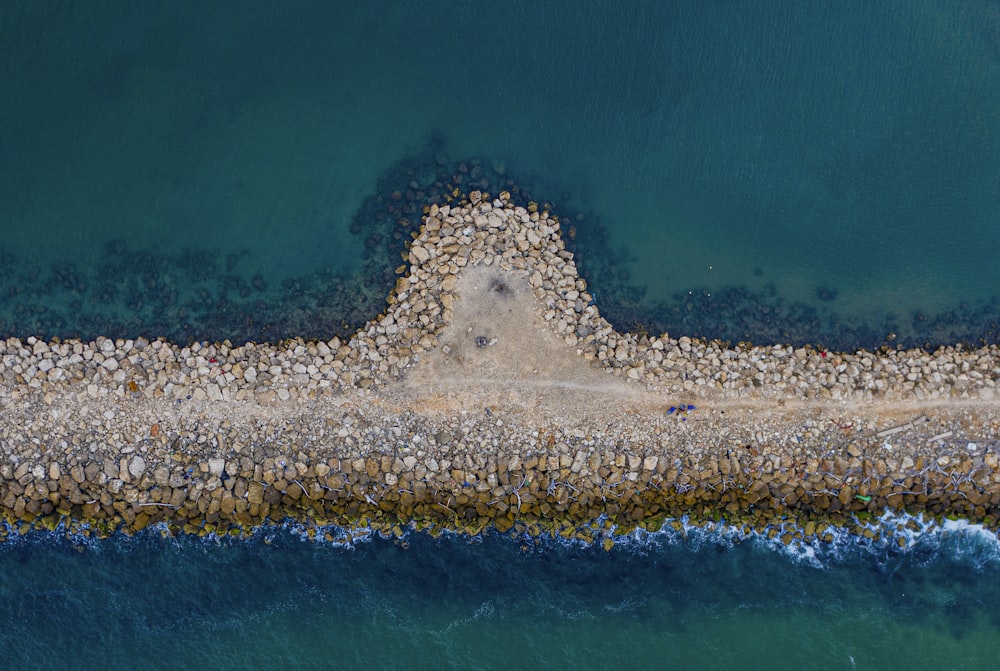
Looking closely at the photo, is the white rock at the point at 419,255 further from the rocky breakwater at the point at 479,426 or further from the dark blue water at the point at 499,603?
the dark blue water at the point at 499,603

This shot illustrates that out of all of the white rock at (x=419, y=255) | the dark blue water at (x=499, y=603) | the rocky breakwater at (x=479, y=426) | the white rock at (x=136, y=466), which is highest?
the white rock at (x=419, y=255)

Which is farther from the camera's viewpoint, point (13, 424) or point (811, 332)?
point (811, 332)

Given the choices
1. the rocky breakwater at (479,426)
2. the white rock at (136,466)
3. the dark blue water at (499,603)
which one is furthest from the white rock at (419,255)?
the white rock at (136,466)

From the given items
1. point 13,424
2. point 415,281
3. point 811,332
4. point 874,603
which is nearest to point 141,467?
point 13,424

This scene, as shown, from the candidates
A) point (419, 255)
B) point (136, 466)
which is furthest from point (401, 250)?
point (136, 466)

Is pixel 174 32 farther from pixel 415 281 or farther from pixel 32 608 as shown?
pixel 32 608

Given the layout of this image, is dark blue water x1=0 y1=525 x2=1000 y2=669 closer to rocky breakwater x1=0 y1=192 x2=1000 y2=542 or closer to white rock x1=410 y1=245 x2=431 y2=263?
rocky breakwater x1=0 y1=192 x2=1000 y2=542
